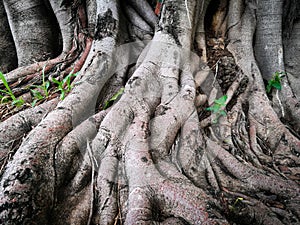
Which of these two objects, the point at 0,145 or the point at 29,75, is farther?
the point at 29,75

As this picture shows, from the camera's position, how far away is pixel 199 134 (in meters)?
1.93

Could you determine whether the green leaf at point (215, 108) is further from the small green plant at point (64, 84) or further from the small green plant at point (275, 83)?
the small green plant at point (64, 84)

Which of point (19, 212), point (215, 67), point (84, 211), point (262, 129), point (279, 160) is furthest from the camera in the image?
point (215, 67)

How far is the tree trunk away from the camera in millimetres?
1436

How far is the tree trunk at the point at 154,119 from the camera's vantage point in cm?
144

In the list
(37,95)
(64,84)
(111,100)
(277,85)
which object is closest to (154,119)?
(111,100)

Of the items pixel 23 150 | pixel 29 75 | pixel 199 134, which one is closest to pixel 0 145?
pixel 23 150

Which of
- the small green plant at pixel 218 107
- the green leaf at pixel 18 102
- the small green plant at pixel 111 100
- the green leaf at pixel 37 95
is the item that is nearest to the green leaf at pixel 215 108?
the small green plant at pixel 218 107

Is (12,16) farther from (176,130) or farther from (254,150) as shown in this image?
(254,150)

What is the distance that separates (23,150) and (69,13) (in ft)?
7.97

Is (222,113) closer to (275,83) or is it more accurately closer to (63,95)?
(275,83)

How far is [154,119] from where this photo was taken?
6.37 ft

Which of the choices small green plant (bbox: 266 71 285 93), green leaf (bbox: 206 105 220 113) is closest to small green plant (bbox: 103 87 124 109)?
green leaf (bbox: 206 105 220 113)

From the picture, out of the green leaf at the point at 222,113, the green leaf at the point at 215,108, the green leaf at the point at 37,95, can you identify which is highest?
the green leaf at the point at 37,95
